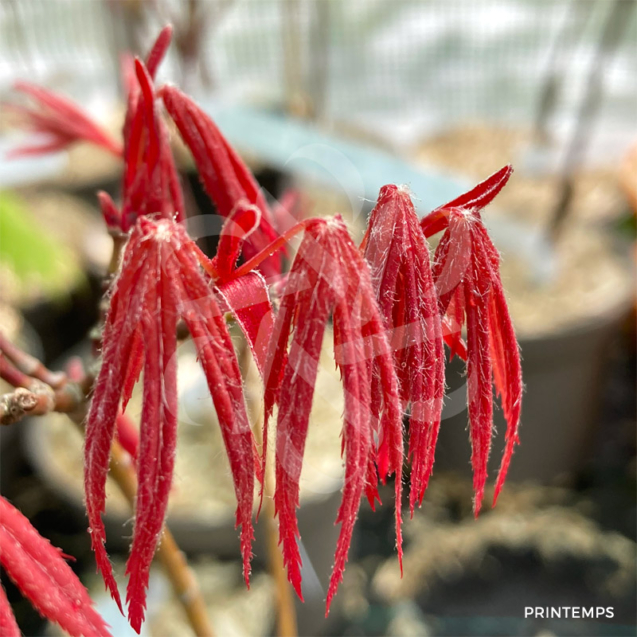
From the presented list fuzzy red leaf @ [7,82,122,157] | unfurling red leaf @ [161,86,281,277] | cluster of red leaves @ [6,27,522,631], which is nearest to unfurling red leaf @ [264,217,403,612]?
cluster of red leaves @ [6,27,522,631]

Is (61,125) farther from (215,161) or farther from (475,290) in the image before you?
(475,290)

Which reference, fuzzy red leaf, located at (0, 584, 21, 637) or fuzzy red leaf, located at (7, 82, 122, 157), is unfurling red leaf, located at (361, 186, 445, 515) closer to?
fuzzy red leaf, located at (0, 584, 21, 637)

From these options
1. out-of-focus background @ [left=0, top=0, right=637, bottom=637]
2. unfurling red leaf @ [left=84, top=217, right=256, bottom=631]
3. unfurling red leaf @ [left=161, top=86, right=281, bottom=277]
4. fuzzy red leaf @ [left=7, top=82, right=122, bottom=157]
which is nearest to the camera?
unfurling red leaf @ [left=84, top=217, right=256, bottom=631]

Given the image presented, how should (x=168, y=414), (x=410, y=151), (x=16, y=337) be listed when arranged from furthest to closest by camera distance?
(x=410, y=151), (x=16, y=337), (x=168, y=414)

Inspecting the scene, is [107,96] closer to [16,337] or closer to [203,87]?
[203,87]

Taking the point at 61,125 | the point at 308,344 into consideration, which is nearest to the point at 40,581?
the point at 308,344

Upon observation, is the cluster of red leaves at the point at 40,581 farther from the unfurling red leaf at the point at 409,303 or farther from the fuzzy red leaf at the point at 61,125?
the fuzzy red leaf at the point at 61,125

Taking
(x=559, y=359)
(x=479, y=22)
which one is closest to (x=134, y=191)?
(x=559, y=359)
